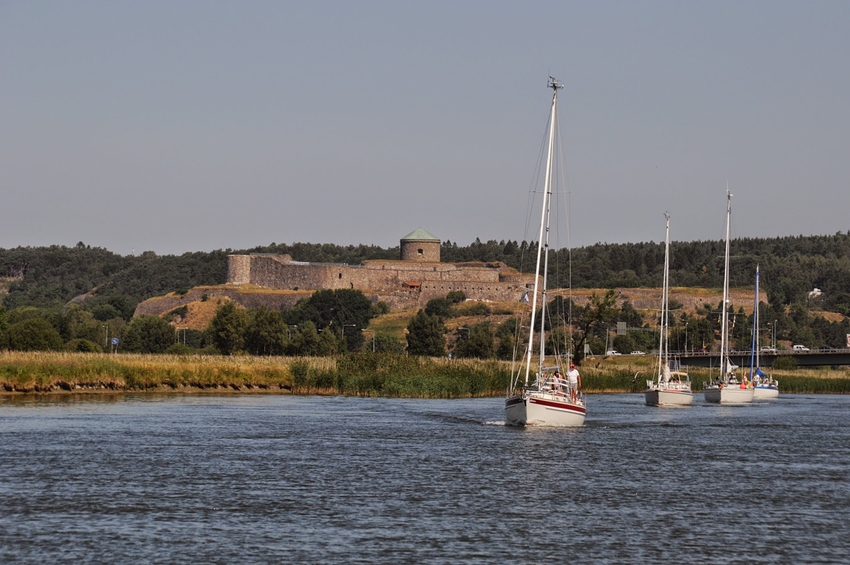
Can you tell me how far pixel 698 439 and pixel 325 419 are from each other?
10.7 m

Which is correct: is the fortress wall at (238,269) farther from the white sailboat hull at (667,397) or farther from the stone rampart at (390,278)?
the white sailboat hull at (667,397)

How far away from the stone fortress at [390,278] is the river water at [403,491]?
93.5 metres

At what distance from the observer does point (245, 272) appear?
133125 millimetres

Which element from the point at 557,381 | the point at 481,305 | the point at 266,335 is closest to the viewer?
the point at 557,381

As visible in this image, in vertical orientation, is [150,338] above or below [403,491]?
above

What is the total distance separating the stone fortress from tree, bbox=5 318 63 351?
207 ft

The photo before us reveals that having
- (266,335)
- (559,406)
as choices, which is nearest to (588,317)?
(266,335)

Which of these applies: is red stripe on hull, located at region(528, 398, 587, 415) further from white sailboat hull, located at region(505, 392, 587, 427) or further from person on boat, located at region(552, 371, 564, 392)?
person on boat, located at region(552, 371, 564, 392)

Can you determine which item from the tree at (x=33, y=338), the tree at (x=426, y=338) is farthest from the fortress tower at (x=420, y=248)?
the tree at (x=33, y=338)

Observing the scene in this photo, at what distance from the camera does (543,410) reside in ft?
108

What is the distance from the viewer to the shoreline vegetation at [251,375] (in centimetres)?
4497

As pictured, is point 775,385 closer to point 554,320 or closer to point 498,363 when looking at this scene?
point 498,363

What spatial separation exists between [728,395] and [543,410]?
1051 inches

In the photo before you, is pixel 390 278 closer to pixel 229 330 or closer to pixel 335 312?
pixel 335 312
